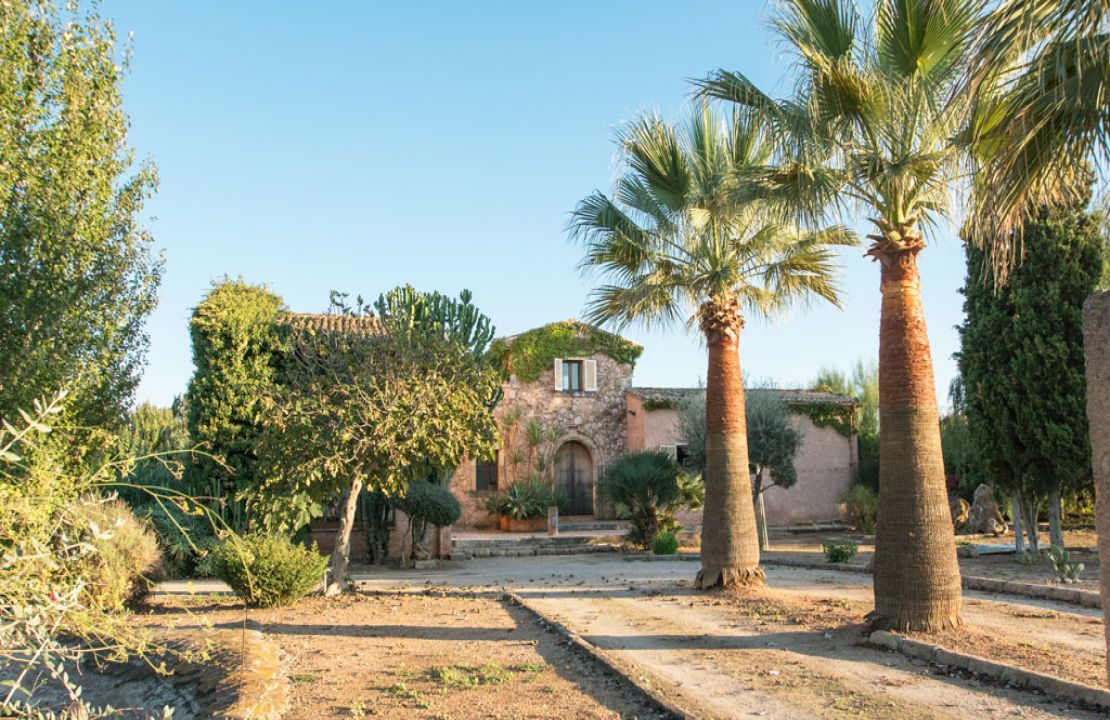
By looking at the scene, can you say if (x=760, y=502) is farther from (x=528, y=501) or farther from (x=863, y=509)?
(x=528, y=501)

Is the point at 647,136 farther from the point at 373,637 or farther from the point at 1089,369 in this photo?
the point at 1089,369

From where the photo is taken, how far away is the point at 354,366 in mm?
11914

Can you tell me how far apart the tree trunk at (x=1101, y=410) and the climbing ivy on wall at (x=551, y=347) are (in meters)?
25.3

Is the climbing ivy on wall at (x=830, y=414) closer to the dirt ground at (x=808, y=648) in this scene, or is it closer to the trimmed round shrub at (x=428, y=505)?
the trimmed round shrub at (x=428, y=505)

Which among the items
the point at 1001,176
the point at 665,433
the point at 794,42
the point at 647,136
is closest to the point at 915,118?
the point at 794,42

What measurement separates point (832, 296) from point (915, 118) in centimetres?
483

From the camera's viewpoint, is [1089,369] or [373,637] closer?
[1089,369]

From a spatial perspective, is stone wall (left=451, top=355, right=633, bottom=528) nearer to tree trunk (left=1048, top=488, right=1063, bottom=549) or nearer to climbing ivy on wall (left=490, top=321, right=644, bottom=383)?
climbing ivy on wall (left=490, top=321, right=644, bottom=383)

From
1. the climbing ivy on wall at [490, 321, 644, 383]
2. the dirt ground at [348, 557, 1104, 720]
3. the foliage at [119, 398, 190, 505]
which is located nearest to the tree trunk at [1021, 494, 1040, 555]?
the dirt ground at [348, 557, 1104, 720]

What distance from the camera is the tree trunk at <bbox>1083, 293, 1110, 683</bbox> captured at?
3.89m

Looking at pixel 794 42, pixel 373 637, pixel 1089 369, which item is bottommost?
pixel 373 637

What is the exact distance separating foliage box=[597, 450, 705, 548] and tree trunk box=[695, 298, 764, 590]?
322 inches

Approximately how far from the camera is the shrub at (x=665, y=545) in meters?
19.4

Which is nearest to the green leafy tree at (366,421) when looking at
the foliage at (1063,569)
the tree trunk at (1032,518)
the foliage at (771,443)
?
the foliage at (1063,569)
